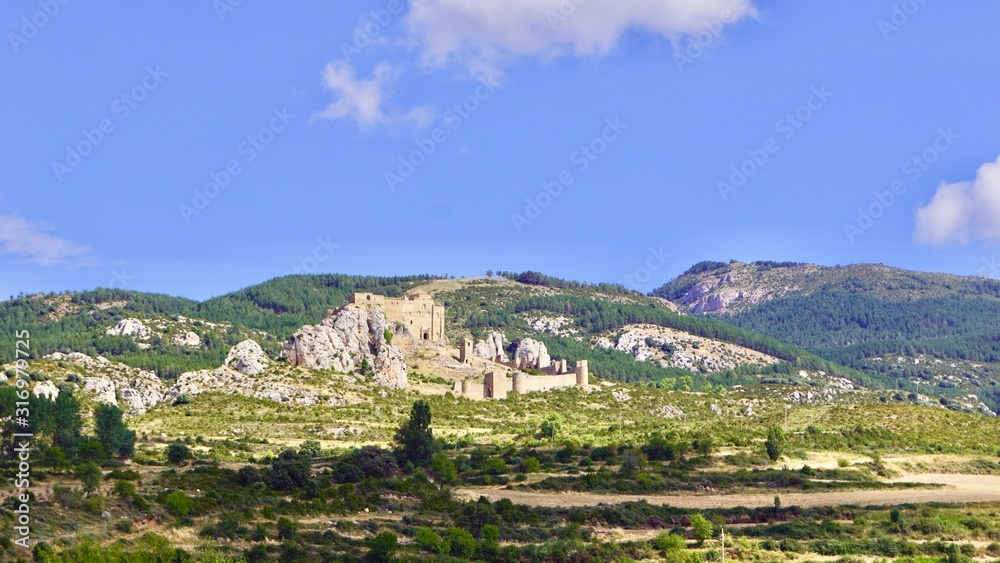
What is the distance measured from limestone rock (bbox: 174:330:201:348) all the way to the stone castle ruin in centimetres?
3593

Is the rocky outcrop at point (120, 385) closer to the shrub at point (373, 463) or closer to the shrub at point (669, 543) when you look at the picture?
the shrub at point (373, 463)

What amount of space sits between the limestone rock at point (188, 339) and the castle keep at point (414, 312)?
3221 centimetres

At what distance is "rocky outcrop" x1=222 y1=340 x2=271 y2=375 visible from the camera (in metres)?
95.9

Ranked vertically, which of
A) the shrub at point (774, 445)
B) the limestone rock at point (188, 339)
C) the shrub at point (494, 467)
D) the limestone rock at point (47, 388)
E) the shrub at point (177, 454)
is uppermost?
the limestone rock at point (188, 339)

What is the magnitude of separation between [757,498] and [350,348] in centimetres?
4905

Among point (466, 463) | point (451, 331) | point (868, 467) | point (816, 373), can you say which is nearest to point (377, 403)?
point (466, 463)

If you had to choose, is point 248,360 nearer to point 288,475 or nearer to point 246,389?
point 246,389

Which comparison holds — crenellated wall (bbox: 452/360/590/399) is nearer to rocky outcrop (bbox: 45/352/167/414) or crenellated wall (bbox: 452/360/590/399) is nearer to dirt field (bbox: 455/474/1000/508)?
rocky outcrop (bbox: 45/352/167/414)

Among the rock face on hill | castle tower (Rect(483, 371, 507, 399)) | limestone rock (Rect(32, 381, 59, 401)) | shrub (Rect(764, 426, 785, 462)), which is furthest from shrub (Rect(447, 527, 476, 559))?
castle tower (Rect(483, 371, 507, 399))

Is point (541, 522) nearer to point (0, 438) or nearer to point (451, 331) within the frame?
point (0, 438)

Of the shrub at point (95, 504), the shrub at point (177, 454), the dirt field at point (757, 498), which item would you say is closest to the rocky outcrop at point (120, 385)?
the shrub at point (177, 454)

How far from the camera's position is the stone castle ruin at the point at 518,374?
104 m

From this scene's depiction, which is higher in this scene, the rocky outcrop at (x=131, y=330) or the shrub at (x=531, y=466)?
the rocky outcrop at (x=131, y=330)

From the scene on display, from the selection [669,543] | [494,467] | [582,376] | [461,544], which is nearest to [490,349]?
[582,376]
